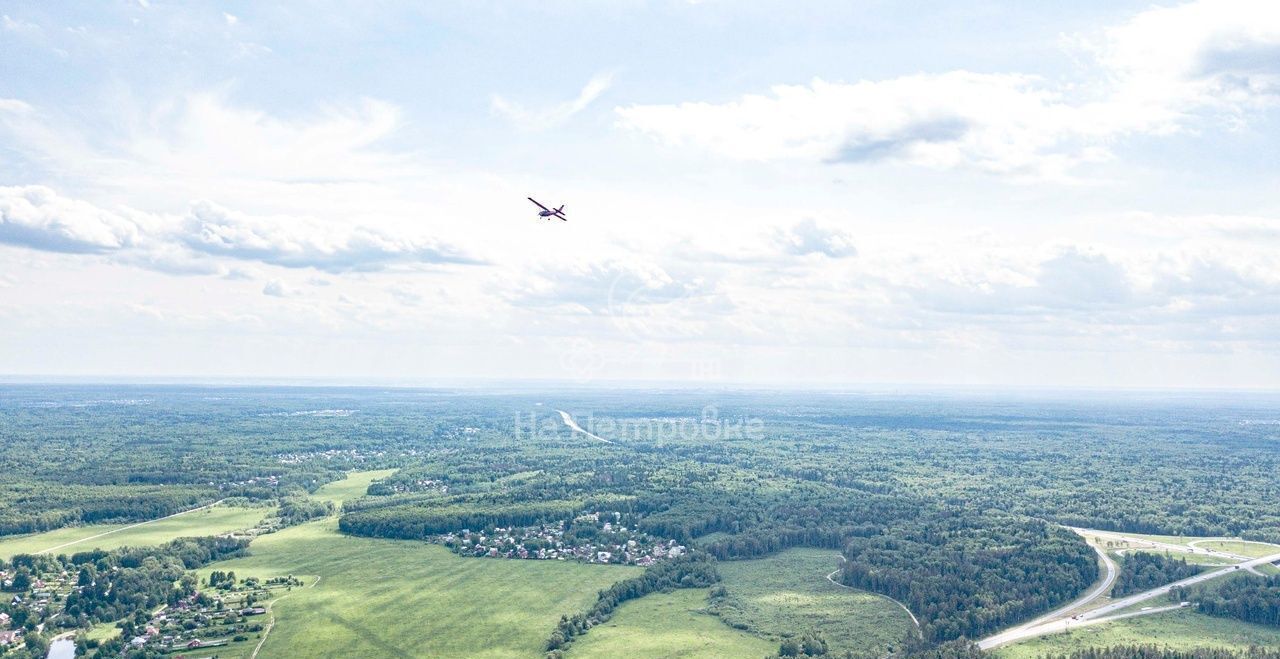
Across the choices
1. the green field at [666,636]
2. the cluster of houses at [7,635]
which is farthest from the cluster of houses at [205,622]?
the green field at [666,636]

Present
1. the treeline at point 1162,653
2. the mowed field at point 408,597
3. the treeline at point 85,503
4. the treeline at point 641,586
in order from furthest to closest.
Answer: the treeline at point 85,503 < the treeline at point 641,586 < the mowed field at point 408,597 < the treeline at point 1162,653

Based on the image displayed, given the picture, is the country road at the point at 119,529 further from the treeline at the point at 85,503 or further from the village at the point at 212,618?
the village at the point at 212,618

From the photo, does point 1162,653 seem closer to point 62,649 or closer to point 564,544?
point 564,544

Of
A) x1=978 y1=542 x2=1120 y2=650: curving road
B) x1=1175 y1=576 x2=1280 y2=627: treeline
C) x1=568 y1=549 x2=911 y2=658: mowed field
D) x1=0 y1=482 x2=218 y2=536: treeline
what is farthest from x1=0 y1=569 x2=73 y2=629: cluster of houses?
x1=1175 y1=576 x2=1280 y2=627: treeline

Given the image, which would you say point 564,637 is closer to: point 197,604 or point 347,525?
point 197,604

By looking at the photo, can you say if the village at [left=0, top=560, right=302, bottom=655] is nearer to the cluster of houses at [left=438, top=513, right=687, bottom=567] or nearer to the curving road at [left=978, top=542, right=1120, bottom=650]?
the cluster of houses at [left=438, top=513, right=687, bottom=567]

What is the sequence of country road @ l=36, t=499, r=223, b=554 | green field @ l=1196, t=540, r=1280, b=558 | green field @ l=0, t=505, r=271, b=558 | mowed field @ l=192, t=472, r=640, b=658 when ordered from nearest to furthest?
mowed field @ l=192, t=472, r=640, b=658
country road @ l=36, t=499, r=223, b=554
green field @ l=0, t=505, r=271, b=558
green field @ l=1196, t=540, r=1280, b=558

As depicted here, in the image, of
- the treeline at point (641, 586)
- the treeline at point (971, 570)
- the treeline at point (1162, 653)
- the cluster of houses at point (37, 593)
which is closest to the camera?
the treeline at point (1162, 653)

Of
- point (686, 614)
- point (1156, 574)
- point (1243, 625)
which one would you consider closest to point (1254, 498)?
point (1156, 574)
